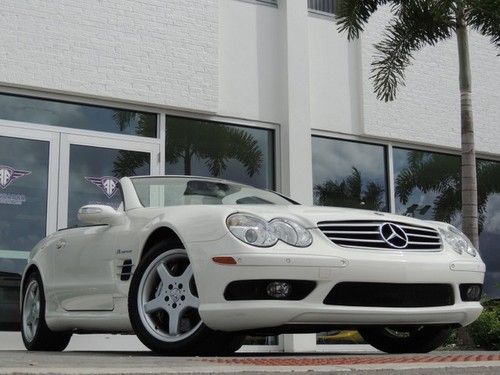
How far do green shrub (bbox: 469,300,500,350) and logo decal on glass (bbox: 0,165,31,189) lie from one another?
5.34 meters

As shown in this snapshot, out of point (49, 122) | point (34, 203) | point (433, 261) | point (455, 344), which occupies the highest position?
point (49, 122)

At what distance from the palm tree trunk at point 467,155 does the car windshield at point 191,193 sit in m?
5.05

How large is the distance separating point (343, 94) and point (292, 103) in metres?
1.06

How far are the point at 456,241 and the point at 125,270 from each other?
215 centimetres

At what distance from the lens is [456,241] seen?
571 cm

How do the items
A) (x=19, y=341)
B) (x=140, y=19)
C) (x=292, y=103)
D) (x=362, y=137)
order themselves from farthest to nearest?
1. (x=362, y=137)
2. (x=292, y=103)
3. (x=140, y=19)
4. (x=19, y=341)

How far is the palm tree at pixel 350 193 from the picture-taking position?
12.2 meters

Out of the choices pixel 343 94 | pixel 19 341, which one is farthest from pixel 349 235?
pixel 343 94

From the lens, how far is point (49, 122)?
10.3m

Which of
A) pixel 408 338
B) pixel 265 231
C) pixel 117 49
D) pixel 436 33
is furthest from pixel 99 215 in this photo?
pixel 436 33

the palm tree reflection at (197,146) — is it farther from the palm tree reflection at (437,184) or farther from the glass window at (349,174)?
the palm tree reflection at (437,184)

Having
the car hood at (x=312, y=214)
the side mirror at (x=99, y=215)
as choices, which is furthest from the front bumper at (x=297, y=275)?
the side mirror at (x=99, y=215)

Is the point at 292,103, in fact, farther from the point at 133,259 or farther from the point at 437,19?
the point at 133,259

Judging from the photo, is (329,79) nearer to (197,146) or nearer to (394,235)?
(197,146)
